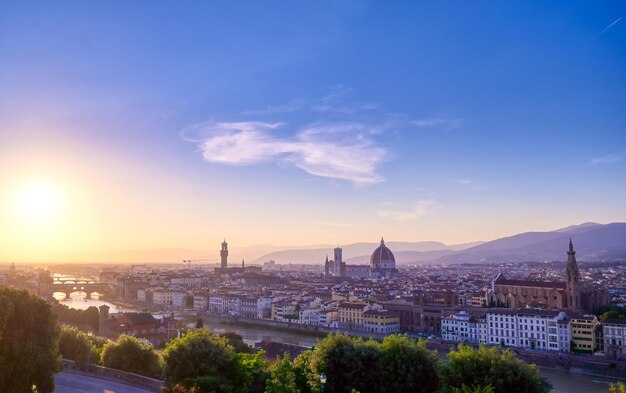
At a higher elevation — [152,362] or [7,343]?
[7,343]

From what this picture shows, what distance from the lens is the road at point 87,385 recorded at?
12648 mm

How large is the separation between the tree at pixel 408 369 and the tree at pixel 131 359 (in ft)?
22.3

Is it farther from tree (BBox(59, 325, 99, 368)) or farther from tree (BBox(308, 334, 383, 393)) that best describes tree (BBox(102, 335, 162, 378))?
tree (BBox(308, 334, 383, 393))

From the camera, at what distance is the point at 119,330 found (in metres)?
31.6

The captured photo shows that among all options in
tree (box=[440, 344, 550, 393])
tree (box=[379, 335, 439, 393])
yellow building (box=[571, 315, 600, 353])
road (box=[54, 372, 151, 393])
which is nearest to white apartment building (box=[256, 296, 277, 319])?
yellow building (box=[571, 315, 600, 353])

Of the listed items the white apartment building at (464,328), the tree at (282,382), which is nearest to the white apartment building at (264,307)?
the white apartment building at (464,328)

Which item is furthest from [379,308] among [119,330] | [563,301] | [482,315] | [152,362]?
[152,362]

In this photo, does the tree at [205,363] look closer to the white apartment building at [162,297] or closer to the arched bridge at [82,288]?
the white apartment building at [162,297]

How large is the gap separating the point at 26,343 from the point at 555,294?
41544mm

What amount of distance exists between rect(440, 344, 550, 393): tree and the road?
6985mm

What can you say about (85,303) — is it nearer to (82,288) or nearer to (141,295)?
(141,295)

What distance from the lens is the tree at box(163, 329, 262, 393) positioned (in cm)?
1246

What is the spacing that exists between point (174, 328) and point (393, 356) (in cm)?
2335

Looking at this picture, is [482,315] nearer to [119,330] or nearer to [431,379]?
A: [119,330]
